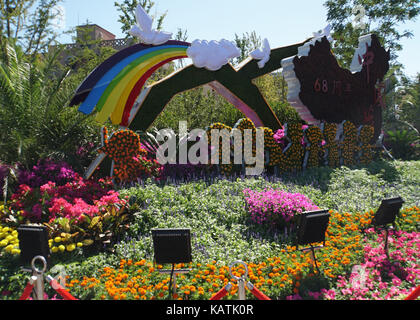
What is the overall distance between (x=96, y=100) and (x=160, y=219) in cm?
336

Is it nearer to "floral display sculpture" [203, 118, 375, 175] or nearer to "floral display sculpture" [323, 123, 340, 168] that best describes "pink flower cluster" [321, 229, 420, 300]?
"floral display sculpture" [203, 118, 375, 175]

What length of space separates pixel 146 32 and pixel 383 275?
6800mm

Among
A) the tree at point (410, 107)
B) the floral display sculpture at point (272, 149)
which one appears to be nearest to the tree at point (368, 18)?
the tree at point (410, 107)

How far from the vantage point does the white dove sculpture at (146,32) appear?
7.96m

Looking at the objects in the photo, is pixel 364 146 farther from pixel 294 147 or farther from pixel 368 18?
pixel 368 18

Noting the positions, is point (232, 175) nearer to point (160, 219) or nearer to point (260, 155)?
point (260, 155)

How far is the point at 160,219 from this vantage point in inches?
214

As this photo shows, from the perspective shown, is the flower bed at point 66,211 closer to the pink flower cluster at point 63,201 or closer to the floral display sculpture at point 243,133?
the pink flower cluster at point 63,201

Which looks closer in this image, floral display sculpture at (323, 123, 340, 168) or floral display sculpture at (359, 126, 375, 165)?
floral display sculpture at (323, 123, 340, 168)

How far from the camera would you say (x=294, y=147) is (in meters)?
9.34

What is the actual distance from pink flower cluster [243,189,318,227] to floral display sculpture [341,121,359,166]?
17.7ft

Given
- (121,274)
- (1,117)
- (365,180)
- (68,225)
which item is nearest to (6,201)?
(1,117)

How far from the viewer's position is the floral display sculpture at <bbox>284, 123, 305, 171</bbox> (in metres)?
9.24

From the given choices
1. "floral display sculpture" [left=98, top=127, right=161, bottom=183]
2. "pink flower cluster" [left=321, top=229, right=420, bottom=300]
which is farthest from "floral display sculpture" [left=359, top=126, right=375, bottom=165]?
"floral display sculpture" [left=98, top=127, right=161, bottom=183]
